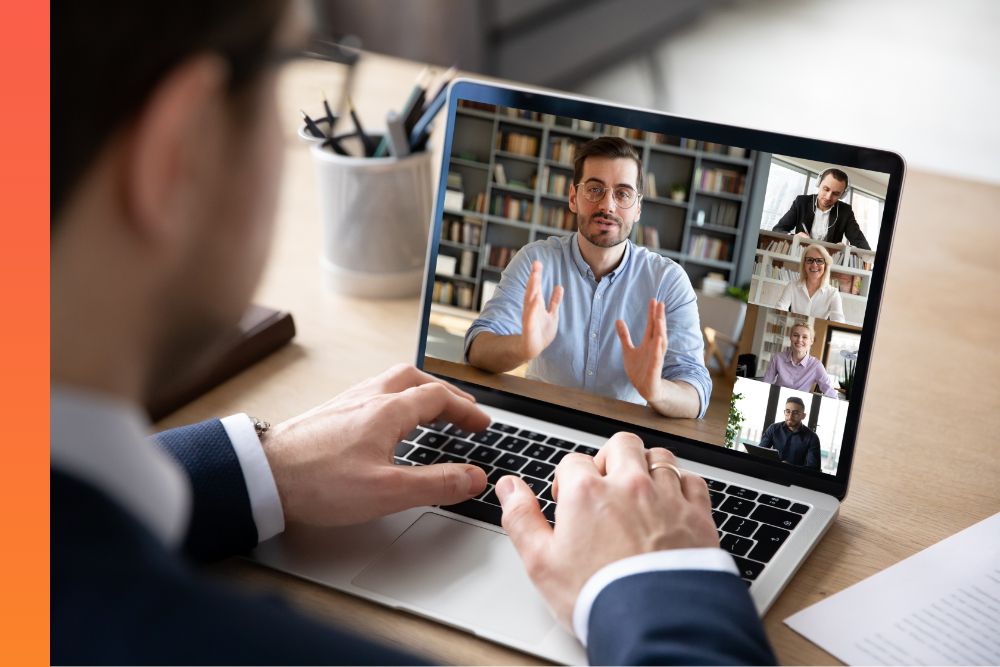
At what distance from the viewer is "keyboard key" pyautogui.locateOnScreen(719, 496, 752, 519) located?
84 cm

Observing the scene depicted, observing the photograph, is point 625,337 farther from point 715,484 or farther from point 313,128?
point 313,128

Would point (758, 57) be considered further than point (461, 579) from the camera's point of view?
Yes

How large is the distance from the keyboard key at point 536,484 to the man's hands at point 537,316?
13 centimetres

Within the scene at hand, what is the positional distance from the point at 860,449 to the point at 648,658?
1.66 ft

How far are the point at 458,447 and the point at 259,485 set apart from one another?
0.21m

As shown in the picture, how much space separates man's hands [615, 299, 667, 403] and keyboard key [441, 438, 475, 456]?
0.54 ft

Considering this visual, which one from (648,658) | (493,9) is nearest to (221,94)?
(648,658)

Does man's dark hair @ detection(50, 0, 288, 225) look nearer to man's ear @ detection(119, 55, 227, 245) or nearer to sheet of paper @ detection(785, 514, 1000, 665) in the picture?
man's ear @ detection(119, 55, 227, 245)

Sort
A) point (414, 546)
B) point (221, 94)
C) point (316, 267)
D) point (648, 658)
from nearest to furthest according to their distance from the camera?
point (221, 94)
point (648, 658)
point (414, 546)
point (316, 267)

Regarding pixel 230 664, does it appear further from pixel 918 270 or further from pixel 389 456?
pixel 918 270

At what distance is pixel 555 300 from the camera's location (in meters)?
0.92

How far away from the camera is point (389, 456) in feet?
2.69

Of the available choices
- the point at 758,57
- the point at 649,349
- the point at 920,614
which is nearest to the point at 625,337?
the point at 649,349

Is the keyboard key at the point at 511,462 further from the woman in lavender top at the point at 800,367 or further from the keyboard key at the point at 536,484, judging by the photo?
the woman in lavender top at the point at 800,367
